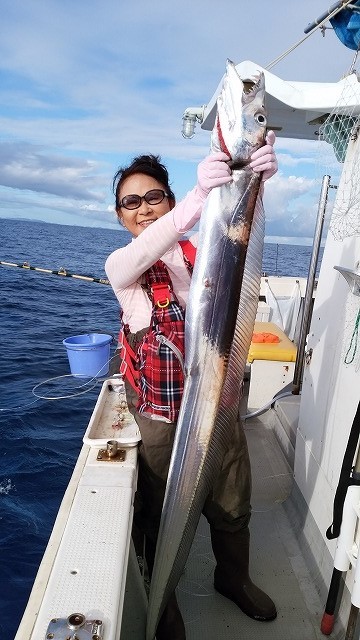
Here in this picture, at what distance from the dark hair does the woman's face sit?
0.03 m

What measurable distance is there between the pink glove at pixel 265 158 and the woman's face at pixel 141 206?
0.82 m

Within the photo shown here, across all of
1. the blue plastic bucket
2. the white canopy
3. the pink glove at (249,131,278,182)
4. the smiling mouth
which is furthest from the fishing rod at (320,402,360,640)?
the blue plastic bucket

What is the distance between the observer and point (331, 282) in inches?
131

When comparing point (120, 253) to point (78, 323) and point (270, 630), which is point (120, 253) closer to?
point (270, 630)

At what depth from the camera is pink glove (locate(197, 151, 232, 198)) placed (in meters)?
1.81

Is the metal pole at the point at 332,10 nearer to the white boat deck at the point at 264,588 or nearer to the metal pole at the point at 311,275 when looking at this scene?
the metal pole at the point at 311,275

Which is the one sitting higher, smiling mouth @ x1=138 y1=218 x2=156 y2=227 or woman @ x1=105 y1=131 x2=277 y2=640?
smiling mouth @ x1=138 y1=218 x2=156 y2=227

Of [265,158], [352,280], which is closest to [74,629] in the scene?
[265,158]

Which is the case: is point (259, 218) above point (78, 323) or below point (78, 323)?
above

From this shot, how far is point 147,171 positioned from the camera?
2.58 m

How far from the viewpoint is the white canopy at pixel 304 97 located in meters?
2.94

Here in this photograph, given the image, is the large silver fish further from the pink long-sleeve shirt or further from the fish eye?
the pink long-sleeve shirt

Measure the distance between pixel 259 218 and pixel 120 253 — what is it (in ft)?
2.25

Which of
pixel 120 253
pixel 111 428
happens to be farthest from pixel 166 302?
pixel 111 428
